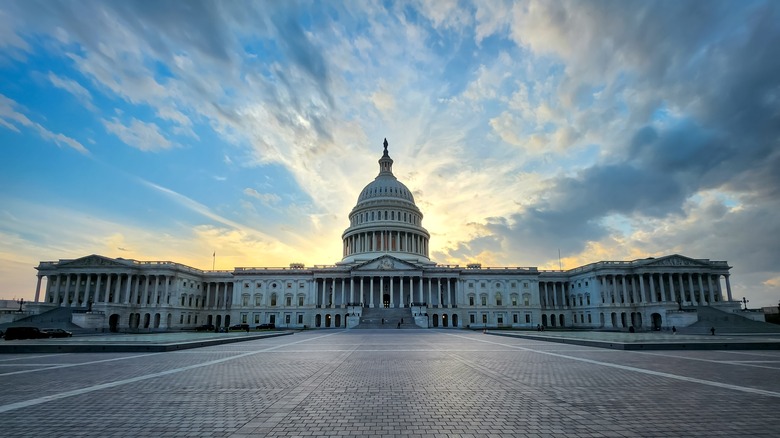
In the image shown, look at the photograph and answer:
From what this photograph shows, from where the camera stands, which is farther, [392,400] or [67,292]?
[67,292]

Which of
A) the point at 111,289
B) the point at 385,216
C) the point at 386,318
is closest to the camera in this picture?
the point at 386,318

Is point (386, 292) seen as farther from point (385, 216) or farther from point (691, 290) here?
point (691, 290)

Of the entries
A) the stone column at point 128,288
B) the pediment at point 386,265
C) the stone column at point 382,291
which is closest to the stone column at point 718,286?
the pediment at point 386,265

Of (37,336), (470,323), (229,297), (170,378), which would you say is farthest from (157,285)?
(170,378)

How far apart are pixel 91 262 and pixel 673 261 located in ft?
412

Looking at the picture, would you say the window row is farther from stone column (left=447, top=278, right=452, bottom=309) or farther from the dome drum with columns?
stone column (left=447, top=278, right=452, bottom=309)

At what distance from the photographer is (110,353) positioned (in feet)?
83.5

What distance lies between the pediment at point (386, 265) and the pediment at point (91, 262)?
52.4 m

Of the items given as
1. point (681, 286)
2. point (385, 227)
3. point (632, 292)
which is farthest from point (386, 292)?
point (681, 286)

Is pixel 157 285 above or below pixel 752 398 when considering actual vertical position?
above

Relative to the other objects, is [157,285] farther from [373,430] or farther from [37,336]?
[373,430]

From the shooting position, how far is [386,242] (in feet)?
403

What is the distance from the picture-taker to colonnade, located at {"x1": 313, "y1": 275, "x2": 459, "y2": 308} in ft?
340

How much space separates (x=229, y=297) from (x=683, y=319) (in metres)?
101
